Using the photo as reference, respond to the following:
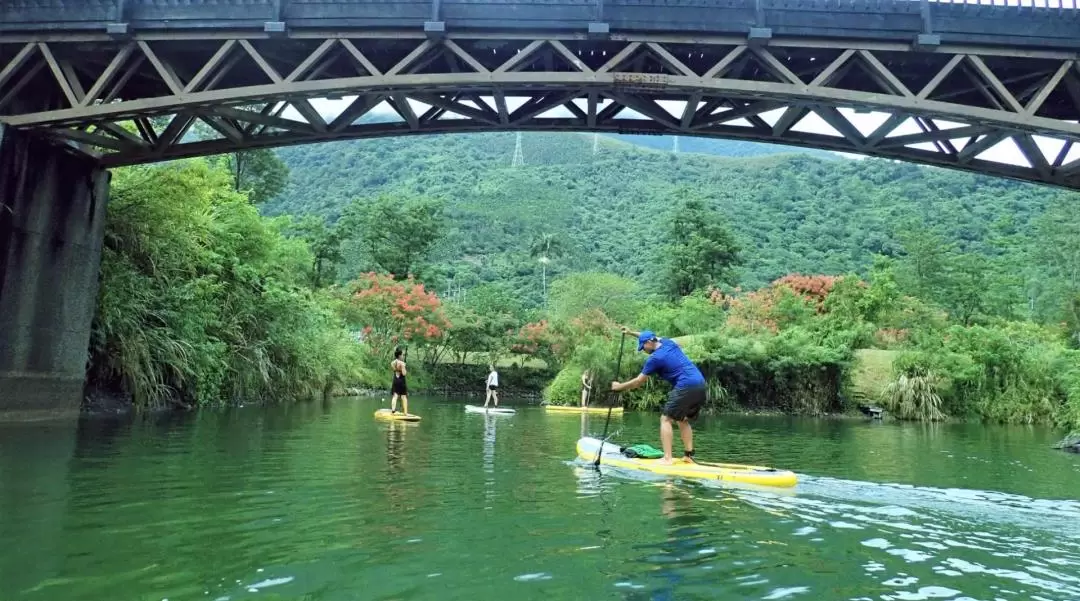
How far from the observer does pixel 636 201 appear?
96.3 metres

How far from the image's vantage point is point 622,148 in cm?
12138

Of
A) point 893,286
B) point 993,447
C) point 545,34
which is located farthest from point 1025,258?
point 545,34

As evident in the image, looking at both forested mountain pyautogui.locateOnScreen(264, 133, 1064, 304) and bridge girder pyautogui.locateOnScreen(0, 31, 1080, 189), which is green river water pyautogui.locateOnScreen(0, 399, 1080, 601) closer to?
bridge girder pyautogui.locateOnScreen(0, 31, 1080, 189)

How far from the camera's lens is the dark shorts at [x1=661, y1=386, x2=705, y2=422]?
376 inches

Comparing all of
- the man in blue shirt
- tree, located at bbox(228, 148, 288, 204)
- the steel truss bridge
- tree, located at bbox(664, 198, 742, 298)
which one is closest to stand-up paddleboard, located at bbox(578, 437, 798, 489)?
the man in blue shirt

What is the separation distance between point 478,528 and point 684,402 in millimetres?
4522

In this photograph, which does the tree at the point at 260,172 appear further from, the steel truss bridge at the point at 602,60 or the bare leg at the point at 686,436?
the bare leg at the point at 686,436

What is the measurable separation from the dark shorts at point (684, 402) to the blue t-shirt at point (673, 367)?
0.24 ft

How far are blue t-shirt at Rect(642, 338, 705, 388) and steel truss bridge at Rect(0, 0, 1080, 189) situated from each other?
13.8 ft

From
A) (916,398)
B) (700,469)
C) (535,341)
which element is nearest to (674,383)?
(700,469)

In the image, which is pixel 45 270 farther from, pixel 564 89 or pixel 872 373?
pixel 872 373

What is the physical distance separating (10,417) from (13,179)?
384 centimetres

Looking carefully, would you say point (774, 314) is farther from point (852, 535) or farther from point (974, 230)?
point (974, 230)

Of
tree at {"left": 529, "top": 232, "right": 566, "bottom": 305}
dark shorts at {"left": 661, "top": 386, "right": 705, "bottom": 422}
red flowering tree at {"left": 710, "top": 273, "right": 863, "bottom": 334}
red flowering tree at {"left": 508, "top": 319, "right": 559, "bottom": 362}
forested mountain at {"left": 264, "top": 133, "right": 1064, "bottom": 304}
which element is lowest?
dark shorts at {"left": 661, "top": 386, "right": 705, "bottom": 422}
